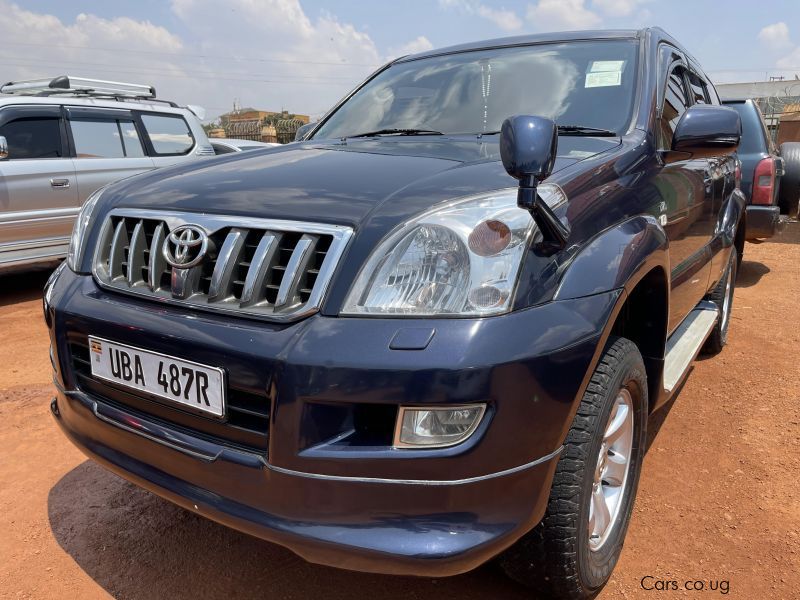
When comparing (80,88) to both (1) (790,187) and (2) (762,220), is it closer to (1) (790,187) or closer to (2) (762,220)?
(2) (762,220)

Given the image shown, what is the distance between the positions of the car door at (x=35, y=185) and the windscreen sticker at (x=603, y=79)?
193 inches

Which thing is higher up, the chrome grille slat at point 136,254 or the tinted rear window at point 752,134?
the tinted rear window at point 752,134

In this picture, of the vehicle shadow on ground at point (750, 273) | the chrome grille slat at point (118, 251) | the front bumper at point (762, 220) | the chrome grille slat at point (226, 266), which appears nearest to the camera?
the chrome grille slat at point (226, 266)

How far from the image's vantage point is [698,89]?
3.71 m

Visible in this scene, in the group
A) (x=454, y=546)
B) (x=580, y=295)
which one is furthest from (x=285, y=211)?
(x=454, y=546)

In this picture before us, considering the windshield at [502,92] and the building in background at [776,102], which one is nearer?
the windshield at [502,92]

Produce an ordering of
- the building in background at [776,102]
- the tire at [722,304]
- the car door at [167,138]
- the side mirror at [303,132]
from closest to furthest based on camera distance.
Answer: the side mirror at [303,132]
the tire at [722,304]
the car door at [167,138]
the building in background at [776,102]

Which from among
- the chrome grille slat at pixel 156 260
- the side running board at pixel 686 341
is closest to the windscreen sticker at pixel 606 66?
the side running board at pixel 686 341

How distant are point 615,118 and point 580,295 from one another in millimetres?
1116

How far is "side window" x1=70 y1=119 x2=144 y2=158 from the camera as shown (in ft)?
19.7

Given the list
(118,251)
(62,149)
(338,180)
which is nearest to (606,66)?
(338,180)

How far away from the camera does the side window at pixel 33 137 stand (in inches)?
215

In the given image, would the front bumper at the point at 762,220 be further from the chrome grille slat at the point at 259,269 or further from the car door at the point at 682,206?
the chrome grille slat at the point at 259,269

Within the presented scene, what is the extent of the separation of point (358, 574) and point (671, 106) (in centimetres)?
231
